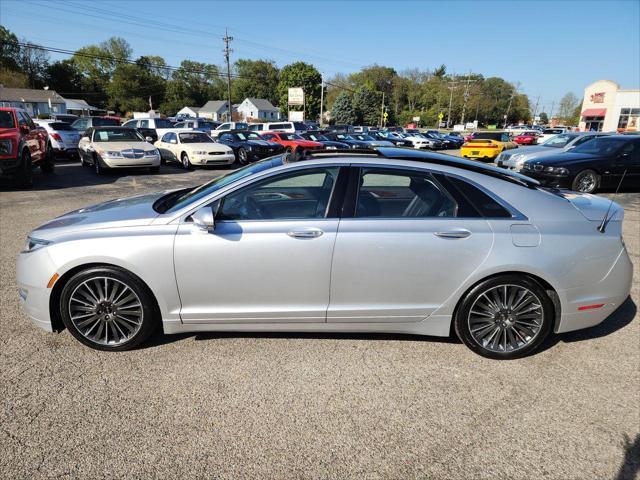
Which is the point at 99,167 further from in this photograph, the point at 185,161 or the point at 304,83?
the point at 304,83

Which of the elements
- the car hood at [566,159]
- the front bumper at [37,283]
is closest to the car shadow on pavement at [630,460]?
the front bumper at [37,283]

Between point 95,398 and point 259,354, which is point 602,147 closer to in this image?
point 259,354

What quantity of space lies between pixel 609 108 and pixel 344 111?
43530mm

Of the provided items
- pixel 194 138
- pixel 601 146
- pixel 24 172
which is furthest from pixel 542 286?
pixel 194 138

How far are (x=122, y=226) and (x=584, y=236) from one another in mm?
3516

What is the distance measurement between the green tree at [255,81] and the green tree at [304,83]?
21.6 metres

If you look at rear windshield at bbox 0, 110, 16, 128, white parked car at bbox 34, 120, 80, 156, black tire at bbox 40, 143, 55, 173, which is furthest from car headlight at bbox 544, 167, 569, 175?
white parked car at bbox 34, 120, 80, 156

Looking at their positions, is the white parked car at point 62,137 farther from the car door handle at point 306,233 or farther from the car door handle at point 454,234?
the car door handle at point 454,234

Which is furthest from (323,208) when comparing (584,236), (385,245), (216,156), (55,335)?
(216,156)

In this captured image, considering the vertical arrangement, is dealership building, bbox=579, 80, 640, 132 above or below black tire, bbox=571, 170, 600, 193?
above

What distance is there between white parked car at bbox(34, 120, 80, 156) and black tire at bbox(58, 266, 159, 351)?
17.5 m

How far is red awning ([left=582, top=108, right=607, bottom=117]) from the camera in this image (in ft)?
195

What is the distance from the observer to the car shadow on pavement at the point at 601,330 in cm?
363

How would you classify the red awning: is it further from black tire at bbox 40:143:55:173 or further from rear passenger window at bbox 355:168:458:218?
rear passenger window at bbox 355:168:458:218
